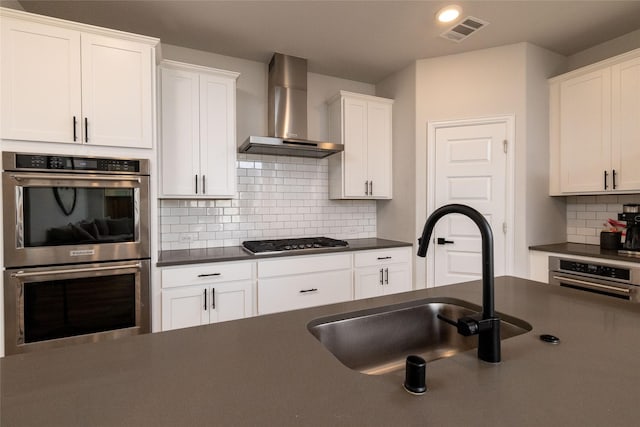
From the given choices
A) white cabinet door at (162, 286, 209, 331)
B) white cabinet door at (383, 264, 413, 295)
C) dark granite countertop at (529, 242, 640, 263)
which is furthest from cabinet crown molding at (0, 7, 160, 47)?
dark granite countertop at (529, 242, 640, 263)

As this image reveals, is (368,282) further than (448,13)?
Yes

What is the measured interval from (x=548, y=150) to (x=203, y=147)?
3112mm

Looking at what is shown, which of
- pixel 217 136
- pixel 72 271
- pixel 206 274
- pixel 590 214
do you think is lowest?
pixel 206 274

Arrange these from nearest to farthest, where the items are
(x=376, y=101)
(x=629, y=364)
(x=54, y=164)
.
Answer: (x=629, y=364) → (x=54, y=164) → (x=376, y=101)

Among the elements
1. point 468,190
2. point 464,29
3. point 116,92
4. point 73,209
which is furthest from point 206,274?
point 464,29

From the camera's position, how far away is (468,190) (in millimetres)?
2957

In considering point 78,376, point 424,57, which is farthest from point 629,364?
point 424,57

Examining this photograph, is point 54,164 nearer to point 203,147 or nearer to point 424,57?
point 203,147

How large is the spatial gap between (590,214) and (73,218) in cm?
414

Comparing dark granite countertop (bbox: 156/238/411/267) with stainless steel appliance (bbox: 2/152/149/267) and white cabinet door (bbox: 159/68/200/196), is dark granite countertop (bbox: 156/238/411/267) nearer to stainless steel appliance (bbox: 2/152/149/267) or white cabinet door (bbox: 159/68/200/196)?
stainless steel appliance (bbox: 2/152/149/267)

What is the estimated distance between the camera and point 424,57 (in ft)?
10.1

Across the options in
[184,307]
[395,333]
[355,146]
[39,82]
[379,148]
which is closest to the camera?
[395,333]

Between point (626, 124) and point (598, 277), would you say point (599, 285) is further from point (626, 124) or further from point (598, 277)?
point (626, 124)

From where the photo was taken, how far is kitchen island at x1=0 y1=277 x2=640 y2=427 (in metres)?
0.57
